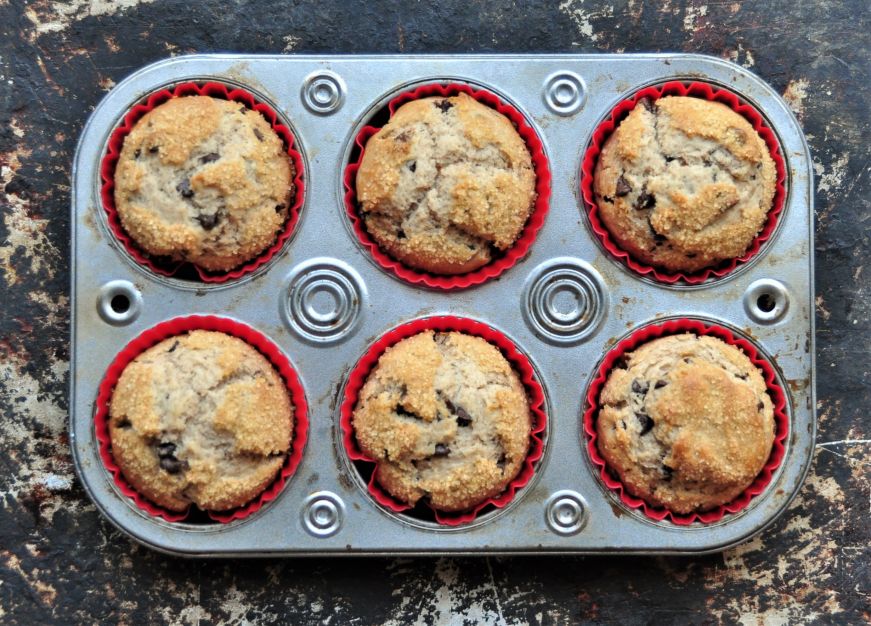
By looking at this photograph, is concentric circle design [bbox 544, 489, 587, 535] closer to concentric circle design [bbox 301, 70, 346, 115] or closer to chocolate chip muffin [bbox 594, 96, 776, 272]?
chocolate chip muffin [bbox 594, 96, 776, 272]

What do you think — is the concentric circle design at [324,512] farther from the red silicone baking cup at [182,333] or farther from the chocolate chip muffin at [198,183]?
the chocolate chip muffin at [198,183]

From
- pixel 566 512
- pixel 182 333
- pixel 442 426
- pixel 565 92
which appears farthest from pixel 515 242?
pixel 182 333

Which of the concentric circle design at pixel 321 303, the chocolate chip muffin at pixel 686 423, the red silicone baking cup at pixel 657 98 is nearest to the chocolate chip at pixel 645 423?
the chocolate chip muffin at pixel 686 423

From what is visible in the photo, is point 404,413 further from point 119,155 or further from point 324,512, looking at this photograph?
point 119,155

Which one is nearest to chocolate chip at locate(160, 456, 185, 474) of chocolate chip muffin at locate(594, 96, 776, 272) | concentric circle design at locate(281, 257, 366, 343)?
concentric circle design at locate(281, 257, 366, 343)

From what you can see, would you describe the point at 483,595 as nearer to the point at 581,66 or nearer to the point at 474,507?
the point at 474,507
